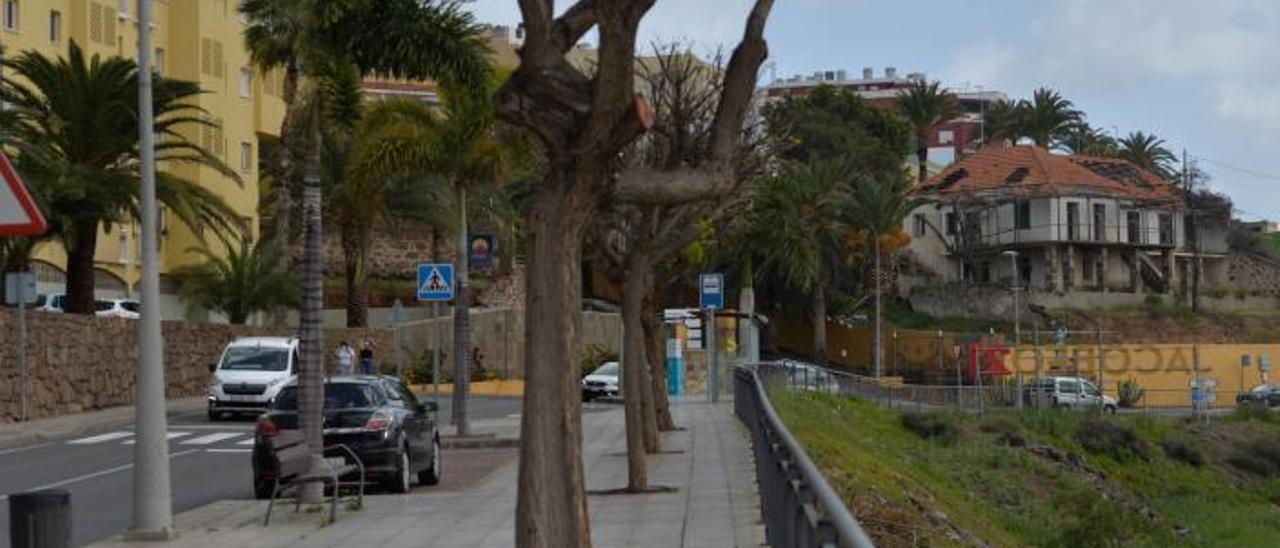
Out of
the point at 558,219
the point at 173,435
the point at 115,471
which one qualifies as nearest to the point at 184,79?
the point at 173,435

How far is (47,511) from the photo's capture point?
10.7 meters

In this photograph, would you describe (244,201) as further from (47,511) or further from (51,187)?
(47,511)

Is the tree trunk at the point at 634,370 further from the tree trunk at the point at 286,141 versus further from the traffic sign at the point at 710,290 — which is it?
the traffic sign at the point at 710,290

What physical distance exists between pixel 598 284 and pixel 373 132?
180 feet

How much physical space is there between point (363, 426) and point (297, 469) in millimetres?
3507

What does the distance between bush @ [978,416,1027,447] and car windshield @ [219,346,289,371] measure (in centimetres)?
1877

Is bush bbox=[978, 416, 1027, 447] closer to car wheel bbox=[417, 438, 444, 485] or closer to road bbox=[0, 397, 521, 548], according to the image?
road bbox=[0, 397, 521, 548]

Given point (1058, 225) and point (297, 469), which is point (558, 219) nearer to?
point (297, 469)

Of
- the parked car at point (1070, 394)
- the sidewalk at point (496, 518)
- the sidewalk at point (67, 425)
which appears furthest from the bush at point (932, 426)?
the sidewalk at point (496, 518)

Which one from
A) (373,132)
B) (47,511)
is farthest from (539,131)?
(373,132)

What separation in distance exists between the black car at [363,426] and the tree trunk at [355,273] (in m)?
37.5

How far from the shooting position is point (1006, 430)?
5262cm

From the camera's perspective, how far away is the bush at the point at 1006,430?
51688 millimetres

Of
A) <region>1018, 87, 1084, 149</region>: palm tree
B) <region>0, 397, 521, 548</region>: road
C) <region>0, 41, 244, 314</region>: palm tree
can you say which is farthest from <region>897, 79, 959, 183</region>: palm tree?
<region>0, 397, 521, 548</region>: road
